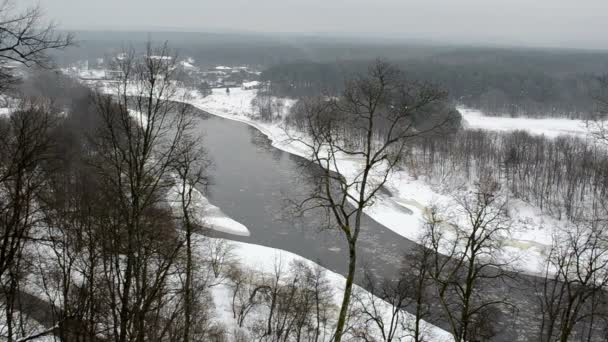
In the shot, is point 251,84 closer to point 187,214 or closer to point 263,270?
point 263,270

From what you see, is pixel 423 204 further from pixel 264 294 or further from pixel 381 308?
pixel 264 294

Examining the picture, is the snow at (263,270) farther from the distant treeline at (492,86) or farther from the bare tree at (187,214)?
the distant treeline at (492,86)

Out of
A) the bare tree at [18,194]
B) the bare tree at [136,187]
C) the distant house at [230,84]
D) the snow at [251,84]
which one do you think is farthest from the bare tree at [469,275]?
the distant house at [230,84]

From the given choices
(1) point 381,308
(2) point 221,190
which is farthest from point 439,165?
(1) point 381,308

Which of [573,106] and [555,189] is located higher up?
[573,106]

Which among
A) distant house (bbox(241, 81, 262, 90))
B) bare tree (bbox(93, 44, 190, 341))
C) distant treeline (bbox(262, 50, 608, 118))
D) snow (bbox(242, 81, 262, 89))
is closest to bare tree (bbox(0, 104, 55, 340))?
bare tree (bbox(93, 44, 190, 341))

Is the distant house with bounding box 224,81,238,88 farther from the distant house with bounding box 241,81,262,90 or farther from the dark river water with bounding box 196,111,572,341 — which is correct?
the dark river water with bounding box 196,111,572,341
